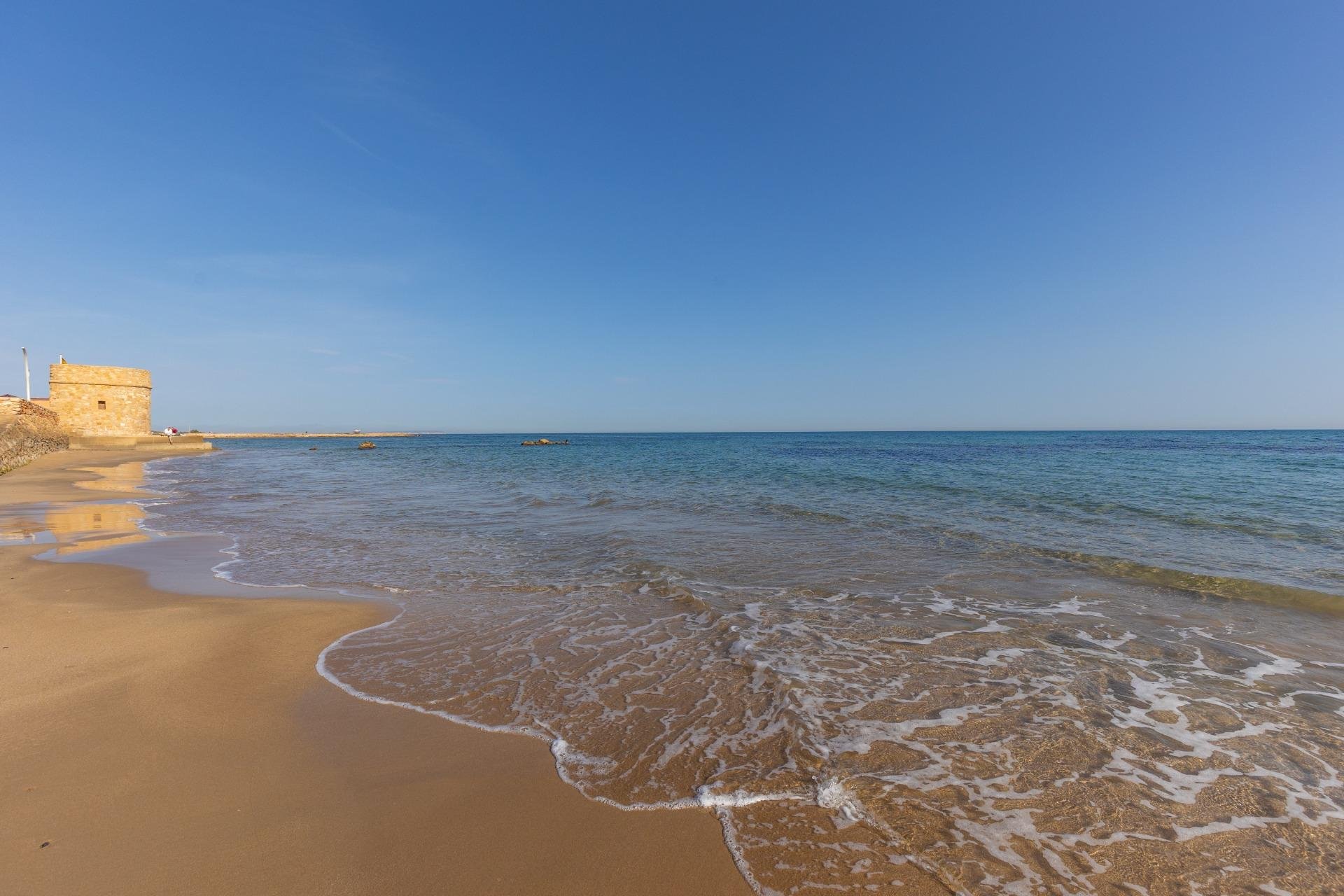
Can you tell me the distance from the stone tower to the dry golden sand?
155 feet

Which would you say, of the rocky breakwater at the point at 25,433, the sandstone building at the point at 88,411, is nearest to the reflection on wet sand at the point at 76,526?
the rocky breakwater at the point at 25,433

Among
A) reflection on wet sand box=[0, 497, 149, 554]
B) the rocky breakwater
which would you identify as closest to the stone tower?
the rocky breakwater

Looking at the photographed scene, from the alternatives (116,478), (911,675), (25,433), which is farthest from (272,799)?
(25,433)

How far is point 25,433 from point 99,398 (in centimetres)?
1141

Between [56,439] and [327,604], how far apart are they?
1756 inches

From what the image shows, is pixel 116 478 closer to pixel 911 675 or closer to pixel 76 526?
pixel 76 526

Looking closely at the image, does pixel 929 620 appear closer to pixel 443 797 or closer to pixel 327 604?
pixel 443 797

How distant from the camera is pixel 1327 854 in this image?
2.72 m

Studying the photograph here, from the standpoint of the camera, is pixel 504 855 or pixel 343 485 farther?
pixel 343 485

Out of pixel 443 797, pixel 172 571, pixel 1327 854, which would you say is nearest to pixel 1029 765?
pixel 1327 854

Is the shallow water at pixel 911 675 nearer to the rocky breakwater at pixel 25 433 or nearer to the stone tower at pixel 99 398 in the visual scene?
the rocky breakwater at pixel 25 433

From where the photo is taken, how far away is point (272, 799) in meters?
2.94

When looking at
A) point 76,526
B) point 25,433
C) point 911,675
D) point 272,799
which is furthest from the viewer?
point 25,433

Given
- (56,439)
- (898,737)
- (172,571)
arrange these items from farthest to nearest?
(56,439), (172,571), (898,737)
